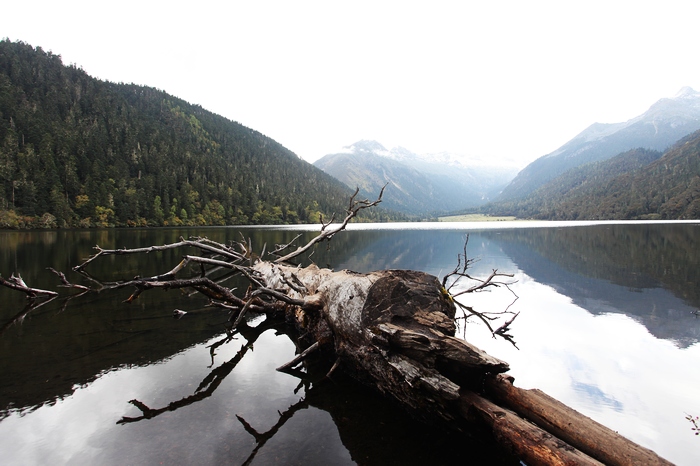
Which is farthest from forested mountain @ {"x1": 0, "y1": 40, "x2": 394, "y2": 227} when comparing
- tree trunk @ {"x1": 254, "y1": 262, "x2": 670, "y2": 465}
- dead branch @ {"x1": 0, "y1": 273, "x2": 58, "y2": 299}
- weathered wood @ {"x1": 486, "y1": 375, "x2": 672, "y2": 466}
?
weathered wood @ {"x1": 486, "y1": 375, "x2": 672, "y2": 466}

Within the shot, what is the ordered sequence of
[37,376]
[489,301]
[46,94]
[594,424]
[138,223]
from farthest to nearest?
Result: [46,94] < [138,223] < [489,301] < [37,376] < [594,424]

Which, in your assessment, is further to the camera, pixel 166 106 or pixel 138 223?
pixel 166 106

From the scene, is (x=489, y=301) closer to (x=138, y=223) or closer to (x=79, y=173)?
(x=138, y=223)

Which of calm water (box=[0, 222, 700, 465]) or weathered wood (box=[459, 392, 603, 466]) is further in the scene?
calm water (box=[0, 222, 700, 465])

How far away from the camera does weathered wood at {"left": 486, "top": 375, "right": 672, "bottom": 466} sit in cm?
321

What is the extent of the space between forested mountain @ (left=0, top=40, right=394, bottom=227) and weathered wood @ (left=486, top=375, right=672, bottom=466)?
94.4 m

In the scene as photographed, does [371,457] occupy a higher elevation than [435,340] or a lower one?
lower

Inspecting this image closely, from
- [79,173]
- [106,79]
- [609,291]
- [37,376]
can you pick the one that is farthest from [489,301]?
[106,79]

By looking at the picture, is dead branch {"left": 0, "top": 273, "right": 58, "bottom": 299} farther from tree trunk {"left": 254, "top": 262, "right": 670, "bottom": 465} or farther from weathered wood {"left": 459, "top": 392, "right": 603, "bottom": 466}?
weathered wood {"left": 459, "top": 392, "right": 603, "bottom": 466}

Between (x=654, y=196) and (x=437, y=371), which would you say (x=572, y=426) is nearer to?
(x=437, y=371)

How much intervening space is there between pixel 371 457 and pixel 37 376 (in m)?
6.61

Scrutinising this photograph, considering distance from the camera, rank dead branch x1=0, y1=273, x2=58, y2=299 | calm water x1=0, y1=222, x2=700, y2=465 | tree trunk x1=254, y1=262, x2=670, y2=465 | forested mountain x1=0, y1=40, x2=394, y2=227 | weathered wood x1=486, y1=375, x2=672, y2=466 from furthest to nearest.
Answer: forested mountain x1=0, y1=40, x2=394, y2=227, dead branch x1=0, y1=273, x2=58, y2=299, calm water x1=0, y1=222, x2=700, y2=465, tree trunk x1=254, y1=262, x2=670, y2=465, weathered wood x1=486, y1=375, x2=672, y2=466

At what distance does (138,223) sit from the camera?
92125 mm

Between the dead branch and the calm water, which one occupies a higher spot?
the dead branch
